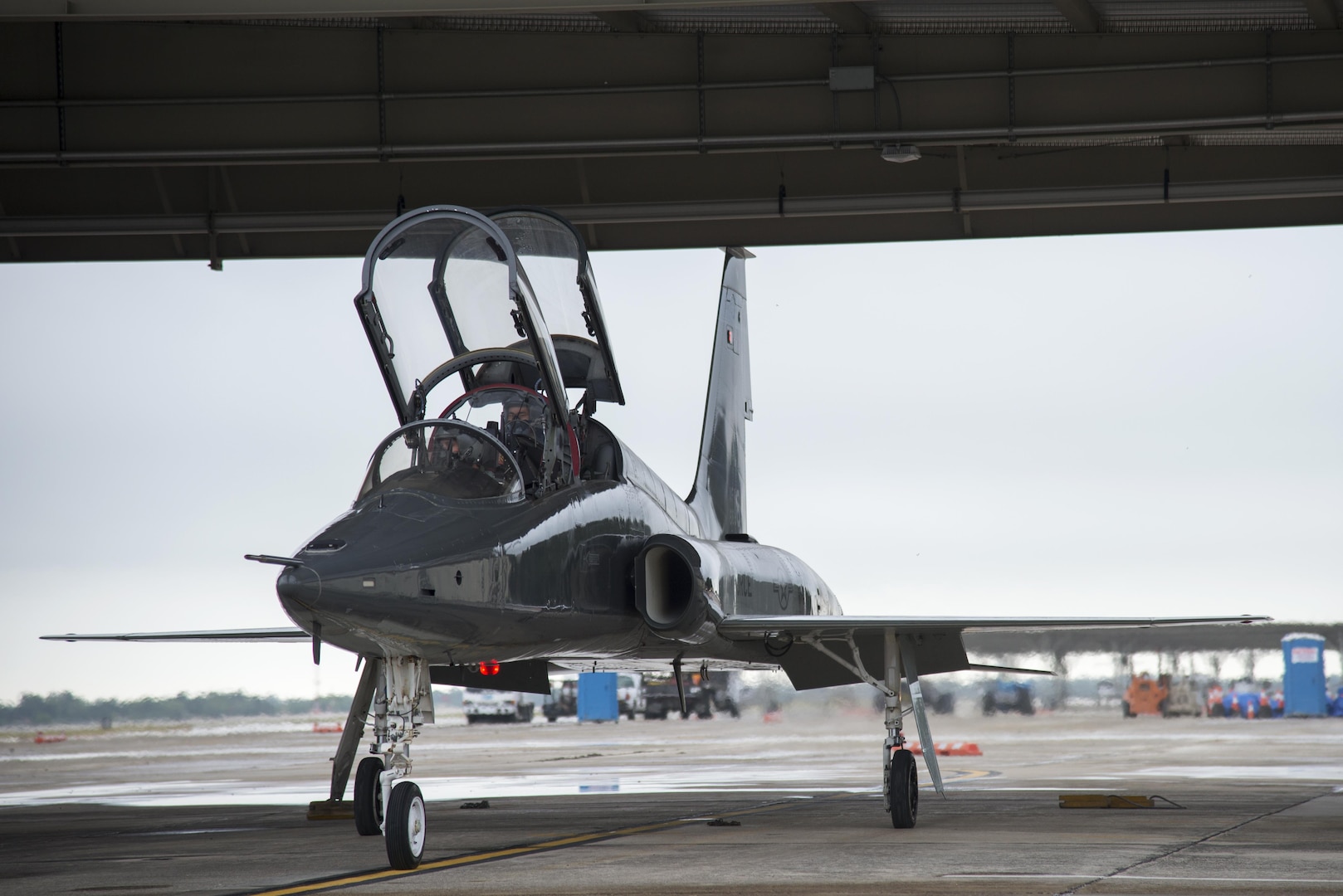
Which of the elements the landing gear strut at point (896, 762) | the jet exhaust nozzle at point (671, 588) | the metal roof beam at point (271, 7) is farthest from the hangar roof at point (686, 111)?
the landing gear strut at point (896, 762)

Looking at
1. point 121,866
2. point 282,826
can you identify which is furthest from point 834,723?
point 121,866

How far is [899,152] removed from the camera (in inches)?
482

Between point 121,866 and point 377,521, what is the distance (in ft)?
10.2

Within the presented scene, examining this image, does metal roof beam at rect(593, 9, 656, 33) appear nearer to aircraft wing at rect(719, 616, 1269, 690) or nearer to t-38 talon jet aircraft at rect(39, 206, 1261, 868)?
t-38 talon jet aircraft at rect(39, 206, 1261, 868)

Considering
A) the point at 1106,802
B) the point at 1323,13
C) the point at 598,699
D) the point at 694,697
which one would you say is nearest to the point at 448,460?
the point at 1106,802

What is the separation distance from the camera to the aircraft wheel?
7215 mm

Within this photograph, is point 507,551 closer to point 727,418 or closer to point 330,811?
point 330,811

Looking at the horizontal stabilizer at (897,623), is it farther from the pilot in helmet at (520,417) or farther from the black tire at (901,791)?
the pilot in helmet at (520,417)

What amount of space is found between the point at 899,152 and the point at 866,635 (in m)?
4.10

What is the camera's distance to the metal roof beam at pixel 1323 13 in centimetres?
1060

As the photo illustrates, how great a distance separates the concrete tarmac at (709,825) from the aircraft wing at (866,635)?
119cm

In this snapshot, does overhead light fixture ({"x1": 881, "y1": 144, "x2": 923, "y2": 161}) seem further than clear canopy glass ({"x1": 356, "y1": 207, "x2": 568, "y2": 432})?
Yes

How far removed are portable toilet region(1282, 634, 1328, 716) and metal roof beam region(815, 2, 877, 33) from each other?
3079cm

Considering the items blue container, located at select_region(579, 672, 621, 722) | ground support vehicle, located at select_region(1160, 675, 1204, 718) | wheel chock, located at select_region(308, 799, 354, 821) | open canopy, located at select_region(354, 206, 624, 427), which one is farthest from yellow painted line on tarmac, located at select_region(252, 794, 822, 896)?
ground support vehicle, located at select_region(1160, 675, 1204, 718)
